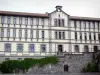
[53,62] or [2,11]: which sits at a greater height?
[2,11]

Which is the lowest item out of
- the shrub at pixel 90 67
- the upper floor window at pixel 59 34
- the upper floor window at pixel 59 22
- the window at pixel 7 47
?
the shrub at pixel 90 67

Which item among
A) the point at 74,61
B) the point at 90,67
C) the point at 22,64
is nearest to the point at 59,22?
the point at 74,61

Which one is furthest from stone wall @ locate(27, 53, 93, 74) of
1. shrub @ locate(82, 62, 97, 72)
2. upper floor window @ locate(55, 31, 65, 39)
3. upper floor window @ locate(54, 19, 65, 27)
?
upper floor window @ locate(54, 19, 65, 27)

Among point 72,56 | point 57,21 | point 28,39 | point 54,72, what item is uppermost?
point 57,21

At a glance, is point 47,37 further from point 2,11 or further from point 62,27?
A: point 2,11

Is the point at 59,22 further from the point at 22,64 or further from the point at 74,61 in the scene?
the point at 22,64

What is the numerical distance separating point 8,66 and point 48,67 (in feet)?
23.9

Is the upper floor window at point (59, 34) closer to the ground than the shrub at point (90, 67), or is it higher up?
higher up

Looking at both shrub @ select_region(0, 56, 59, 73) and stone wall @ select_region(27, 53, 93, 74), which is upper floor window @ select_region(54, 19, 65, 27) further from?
shrub @ select_region(0, 56, 59, 73)

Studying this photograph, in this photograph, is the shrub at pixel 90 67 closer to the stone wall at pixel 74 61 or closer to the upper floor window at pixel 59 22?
the stone wall at pixel 74 61

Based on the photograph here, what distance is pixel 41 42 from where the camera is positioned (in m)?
50.2

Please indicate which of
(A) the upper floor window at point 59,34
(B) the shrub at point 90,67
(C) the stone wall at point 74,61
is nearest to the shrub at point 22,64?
(C) the stone wall at point 74,61

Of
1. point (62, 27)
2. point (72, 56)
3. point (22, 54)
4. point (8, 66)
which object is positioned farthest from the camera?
point (62, 27)

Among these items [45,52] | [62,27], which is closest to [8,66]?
[45,52]
